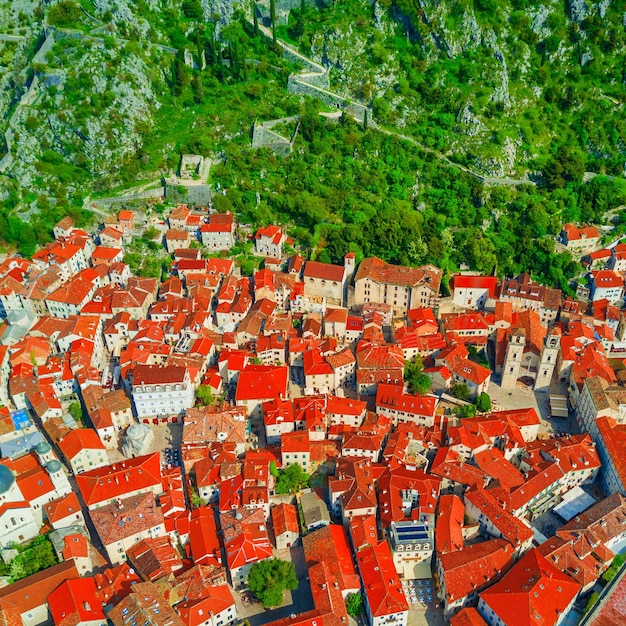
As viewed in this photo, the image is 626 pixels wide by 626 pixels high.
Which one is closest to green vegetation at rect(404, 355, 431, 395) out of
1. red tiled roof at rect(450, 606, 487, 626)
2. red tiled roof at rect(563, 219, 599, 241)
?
red tiled roof at rect(450, 606, 487, 626)

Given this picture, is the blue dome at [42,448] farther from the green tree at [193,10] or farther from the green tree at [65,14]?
the green tree at [193,10]

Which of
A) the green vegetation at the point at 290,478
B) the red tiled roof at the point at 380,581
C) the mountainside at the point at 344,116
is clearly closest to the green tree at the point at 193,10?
the mountainside at the point at 344,116

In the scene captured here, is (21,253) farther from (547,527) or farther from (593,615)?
(593,615)

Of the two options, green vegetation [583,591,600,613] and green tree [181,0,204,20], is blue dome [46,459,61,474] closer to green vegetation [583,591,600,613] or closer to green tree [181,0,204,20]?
green vegetation [583,591,600,613]

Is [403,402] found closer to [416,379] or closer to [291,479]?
[416,379]

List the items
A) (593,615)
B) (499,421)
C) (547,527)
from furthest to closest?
(499,421), (547,527), (593,615)

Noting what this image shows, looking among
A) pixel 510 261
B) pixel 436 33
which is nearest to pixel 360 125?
pixel 436 33
